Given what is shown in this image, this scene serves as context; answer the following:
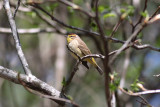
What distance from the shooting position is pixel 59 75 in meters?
6.39

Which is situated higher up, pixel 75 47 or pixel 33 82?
pixel 75 47

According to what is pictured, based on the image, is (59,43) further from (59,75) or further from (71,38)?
(71,38)

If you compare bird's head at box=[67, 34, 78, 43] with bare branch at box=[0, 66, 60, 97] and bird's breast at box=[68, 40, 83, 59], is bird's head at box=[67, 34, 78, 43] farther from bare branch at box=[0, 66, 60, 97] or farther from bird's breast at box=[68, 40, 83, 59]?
bare branch at box=[0, 66, 60, 97]

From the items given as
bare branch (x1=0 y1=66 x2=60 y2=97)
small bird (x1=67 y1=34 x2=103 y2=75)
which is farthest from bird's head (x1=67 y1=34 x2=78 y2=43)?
bare branch (x1=0 y1=66 x2=60 y2=97)

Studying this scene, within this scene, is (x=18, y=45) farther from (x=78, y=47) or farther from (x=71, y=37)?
(x=71, y=37)

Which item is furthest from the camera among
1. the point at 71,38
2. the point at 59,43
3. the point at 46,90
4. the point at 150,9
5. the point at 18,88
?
the point at 18,88

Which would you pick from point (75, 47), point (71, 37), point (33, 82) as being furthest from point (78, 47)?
point (33, 82)

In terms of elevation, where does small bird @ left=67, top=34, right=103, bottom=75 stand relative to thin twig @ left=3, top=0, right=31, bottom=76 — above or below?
above

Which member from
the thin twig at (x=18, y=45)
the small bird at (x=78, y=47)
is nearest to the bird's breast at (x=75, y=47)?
the small bird at (x=78, y=47)

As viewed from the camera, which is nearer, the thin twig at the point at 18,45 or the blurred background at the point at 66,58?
the thin twig at the point at 18,45

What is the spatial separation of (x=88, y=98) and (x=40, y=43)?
232 centimetres

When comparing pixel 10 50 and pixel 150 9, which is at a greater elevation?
pixel 150 9

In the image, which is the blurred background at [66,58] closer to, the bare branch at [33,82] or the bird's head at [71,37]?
the bird's head at [71,37]

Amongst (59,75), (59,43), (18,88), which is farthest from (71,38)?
Result: (18,88)
